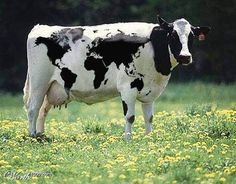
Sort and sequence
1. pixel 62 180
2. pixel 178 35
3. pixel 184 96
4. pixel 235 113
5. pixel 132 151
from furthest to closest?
1. pixel 184 96
2. pixel 235 113
3. pixel 178 35
4. pixel 132 151
5. pixel 62 180

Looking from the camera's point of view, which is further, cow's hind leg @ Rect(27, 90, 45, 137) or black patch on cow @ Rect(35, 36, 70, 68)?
cow's hind leg @ Rect(27, 90, 45, 137)

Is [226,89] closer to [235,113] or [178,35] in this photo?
[235,113]

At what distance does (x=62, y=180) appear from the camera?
10.0 metres

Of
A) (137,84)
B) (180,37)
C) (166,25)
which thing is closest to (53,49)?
(137,84)

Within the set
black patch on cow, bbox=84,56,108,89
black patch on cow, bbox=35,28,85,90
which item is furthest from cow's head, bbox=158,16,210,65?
black patch on cow, bbox=35,28,85,90

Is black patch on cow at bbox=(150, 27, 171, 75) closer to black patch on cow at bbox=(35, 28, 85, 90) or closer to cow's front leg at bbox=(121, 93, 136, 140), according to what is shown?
cow's front leg at bbox=(121, 93, 136, 140)

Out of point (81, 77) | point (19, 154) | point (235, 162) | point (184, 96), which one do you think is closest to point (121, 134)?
point (81, 77)

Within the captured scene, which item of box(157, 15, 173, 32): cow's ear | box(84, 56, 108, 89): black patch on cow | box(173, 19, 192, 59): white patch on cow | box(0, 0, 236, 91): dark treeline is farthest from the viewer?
box(0, 0, 236, 91): dark treeline

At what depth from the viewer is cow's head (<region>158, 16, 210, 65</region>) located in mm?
13610

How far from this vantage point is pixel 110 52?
561 inches

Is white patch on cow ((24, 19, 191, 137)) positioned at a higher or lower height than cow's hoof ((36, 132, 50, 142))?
higher

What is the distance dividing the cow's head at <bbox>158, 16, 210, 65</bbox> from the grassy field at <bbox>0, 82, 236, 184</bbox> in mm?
1389

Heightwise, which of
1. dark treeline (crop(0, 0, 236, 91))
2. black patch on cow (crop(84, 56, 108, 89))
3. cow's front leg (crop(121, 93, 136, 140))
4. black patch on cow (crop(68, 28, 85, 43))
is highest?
black patch on cow (crop(68, 28, 85, 43))

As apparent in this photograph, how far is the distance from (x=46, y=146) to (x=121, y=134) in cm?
242
